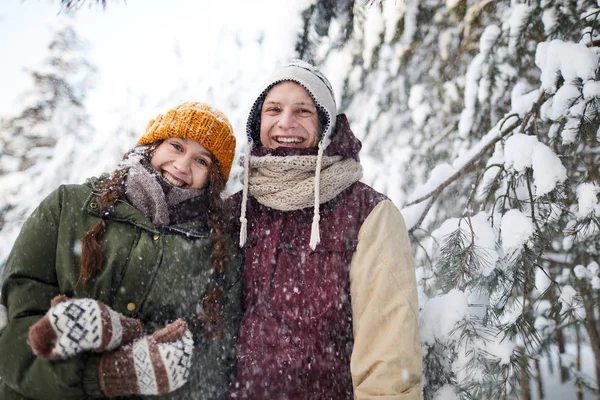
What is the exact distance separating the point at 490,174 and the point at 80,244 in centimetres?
188

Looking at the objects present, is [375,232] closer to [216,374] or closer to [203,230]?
[203,230]

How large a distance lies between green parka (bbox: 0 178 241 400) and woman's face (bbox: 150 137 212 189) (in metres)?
0.20

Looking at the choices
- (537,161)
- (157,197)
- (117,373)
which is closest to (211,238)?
(157,197)

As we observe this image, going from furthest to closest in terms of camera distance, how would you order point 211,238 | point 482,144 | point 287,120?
point 482,144
point 287,120
point 211,238

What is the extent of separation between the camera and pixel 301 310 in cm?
165

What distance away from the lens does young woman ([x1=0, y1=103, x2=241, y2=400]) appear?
1.35 metres

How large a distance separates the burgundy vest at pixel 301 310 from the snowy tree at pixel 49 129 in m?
2.81

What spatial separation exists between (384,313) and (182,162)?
1068 millimetres

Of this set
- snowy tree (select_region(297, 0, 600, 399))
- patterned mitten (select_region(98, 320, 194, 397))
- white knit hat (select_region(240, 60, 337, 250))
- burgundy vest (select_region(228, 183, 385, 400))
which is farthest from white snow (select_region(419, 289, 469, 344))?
patterned mitten (select_region(98, 320, 194, 397))

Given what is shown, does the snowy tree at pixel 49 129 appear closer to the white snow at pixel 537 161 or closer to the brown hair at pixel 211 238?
the brown hair at pixel 211 238

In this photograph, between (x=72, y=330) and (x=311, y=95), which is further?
(x=311, y=95)

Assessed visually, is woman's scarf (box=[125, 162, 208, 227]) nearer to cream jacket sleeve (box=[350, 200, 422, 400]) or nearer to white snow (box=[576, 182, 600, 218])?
cream jacket sleeve (box=[350, 200, 422, 400])

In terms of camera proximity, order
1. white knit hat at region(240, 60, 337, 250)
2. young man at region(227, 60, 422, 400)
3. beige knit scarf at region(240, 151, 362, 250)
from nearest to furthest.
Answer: young man at region(227, 60, 422, 400) → beige knit scarf at region(240, 151, 362, 250) → white knit hat at region(240, 60, 337, 250)

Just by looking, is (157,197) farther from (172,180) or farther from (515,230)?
(515,230)
